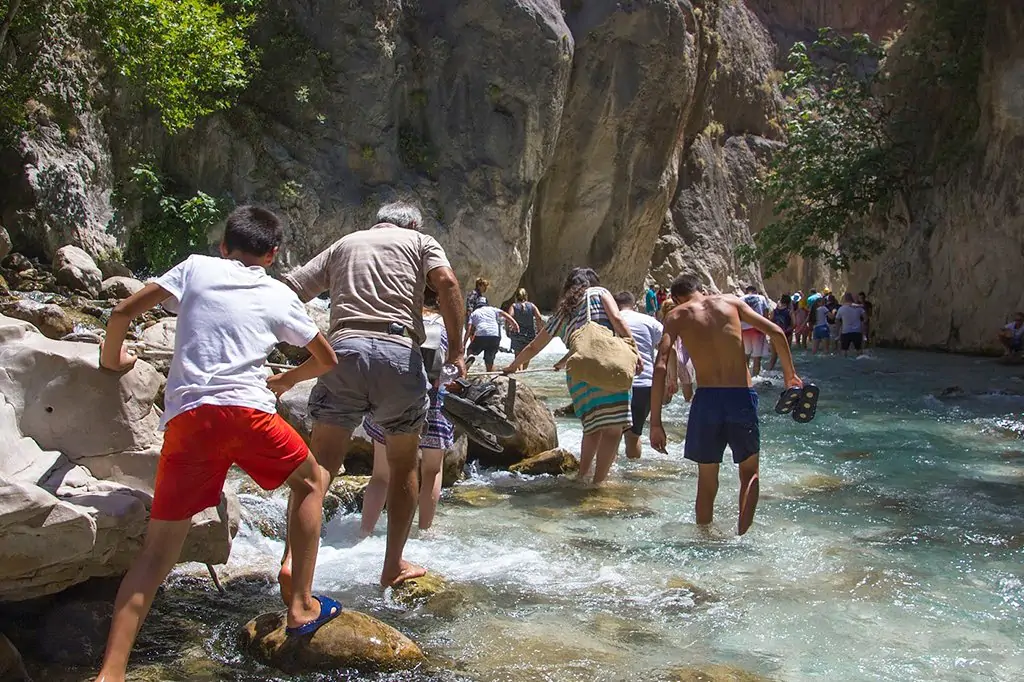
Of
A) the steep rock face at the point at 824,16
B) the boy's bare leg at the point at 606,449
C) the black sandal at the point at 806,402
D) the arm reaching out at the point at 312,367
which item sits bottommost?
the boy's bare leg at the point at 606,449

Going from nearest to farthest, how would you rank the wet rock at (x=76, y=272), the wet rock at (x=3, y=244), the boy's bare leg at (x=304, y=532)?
the boy's bare leg at (x=304, y=532) < the wet rock at (x=3, y=244) < the wet rock at (x=76, y=272)

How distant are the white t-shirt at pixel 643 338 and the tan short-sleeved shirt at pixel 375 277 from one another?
3550 mm

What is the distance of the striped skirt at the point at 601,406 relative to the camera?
6941 mm

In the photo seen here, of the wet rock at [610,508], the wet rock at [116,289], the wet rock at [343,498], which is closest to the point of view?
the wet rock at [343,498]

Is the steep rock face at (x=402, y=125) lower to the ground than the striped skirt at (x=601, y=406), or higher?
higher

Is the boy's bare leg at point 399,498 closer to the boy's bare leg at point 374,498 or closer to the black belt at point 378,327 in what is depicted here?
the black belt at point 378,327

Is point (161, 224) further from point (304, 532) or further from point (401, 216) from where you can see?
point (304, 532)

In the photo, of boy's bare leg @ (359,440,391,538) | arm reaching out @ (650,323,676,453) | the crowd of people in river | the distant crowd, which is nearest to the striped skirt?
the crowd of people in river

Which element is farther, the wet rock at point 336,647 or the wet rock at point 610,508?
the wet rock at point 610,508

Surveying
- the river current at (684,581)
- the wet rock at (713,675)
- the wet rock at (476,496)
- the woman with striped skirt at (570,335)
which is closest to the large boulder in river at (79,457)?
the river current at (684,581)

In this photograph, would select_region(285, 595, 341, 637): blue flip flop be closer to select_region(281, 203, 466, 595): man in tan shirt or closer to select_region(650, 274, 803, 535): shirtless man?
select_region(281, 203, 466, 595): man in tan shirt

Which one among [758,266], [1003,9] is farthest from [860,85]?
[758,266]

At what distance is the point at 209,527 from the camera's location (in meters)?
3.98

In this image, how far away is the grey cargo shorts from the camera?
3986 millimetres
